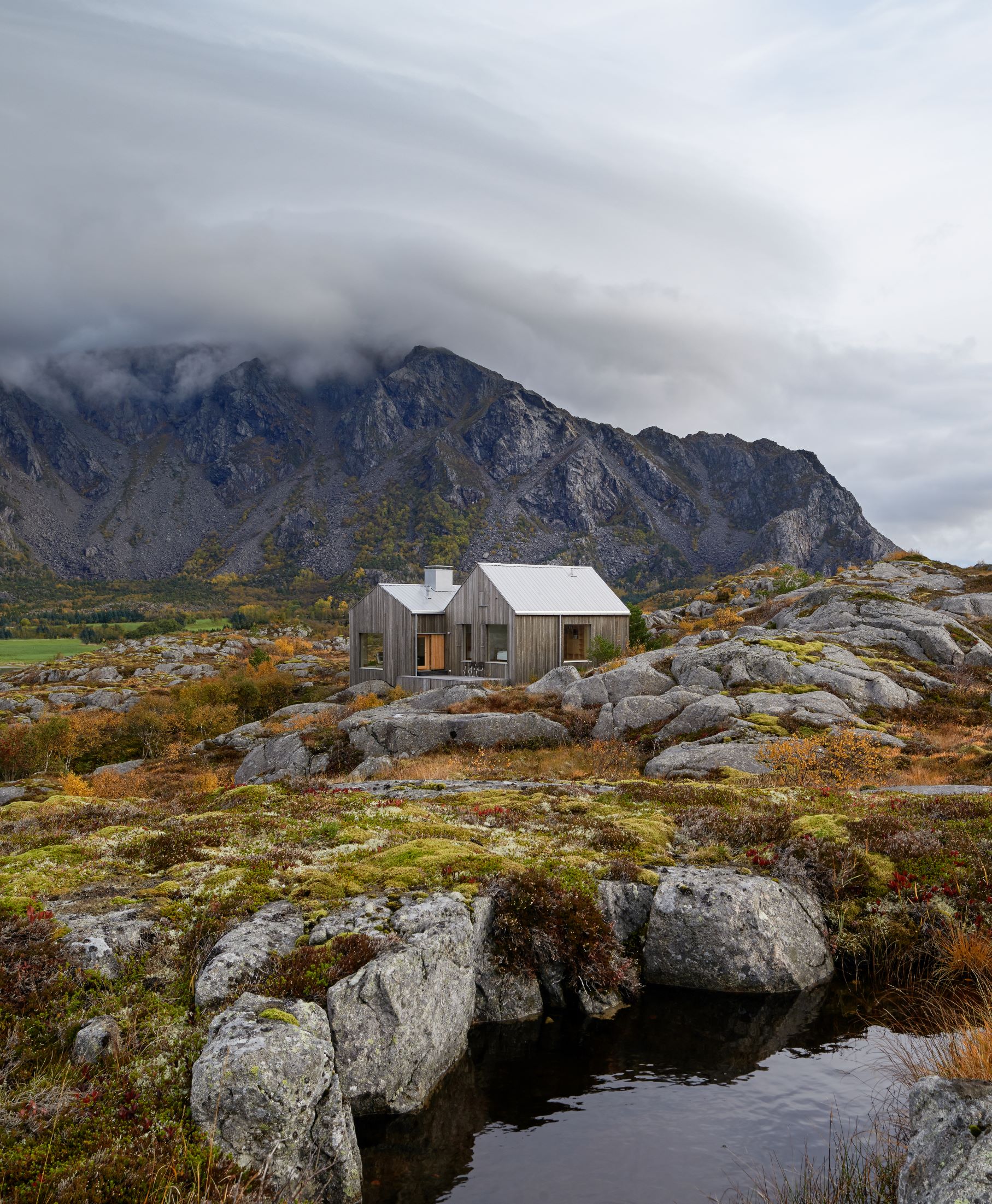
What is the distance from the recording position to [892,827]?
45.7 feet

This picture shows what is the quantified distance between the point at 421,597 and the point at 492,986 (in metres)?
42.7

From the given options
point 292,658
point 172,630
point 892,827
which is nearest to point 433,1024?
point 892,827

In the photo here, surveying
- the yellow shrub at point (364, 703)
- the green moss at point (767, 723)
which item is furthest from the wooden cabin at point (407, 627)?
the green moss at point (767, 723)

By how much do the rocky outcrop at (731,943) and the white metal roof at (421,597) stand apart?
130ft

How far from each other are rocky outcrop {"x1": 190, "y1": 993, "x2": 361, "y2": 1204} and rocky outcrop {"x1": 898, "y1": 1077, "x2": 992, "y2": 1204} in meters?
4.84

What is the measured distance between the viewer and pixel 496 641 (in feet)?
158

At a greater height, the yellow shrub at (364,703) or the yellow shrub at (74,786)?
the yellow shrub at (364,703)

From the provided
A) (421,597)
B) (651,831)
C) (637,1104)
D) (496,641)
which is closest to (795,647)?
(496,641)

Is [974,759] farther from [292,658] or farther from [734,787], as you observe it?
[292,658]

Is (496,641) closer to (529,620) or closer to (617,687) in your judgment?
(529,620)

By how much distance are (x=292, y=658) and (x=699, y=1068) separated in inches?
3534

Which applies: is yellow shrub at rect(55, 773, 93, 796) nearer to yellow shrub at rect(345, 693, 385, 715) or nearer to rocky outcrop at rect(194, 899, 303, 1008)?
yellow shrub at rect(345, 693, 385, 715)

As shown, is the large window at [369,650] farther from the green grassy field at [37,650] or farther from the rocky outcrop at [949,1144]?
the green grassy field at [37,650]

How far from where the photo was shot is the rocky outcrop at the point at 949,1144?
5359mm
